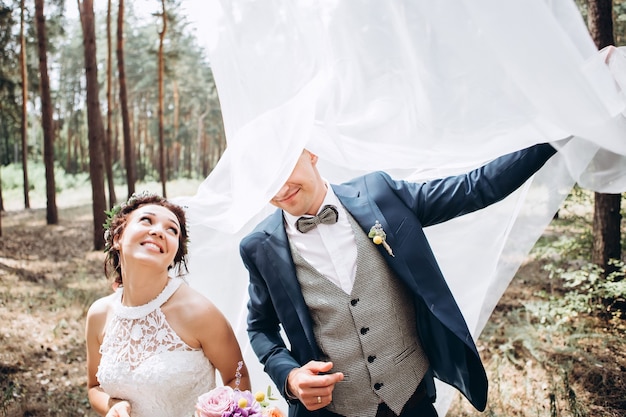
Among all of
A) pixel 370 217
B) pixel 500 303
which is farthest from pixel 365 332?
pixel 500 303

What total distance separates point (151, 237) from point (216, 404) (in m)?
0.85

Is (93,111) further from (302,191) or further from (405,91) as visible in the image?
(405,91)

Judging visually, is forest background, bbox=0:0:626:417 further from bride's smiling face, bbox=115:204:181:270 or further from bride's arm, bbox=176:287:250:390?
bride's smiling face, bbox=115:204:181:270

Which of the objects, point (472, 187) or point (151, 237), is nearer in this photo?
point (472, 187)

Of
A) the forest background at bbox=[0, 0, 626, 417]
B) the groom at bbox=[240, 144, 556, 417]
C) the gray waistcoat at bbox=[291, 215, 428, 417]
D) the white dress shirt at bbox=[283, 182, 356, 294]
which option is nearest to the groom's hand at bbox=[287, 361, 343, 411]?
the groom at bbox=[240, 144, 556, 417]

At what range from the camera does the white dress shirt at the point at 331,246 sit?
6.66 feet

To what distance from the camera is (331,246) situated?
205 centimetres

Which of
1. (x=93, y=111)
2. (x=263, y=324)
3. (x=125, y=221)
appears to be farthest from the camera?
(x=93, y=111)

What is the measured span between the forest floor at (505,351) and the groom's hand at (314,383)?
8.24ft

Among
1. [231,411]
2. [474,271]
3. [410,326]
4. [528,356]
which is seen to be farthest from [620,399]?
[231,411]

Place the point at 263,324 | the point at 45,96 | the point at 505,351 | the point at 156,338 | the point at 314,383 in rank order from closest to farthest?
the point at 314,383 < the point at 263,324 < the point at 156,338 < the point at 505,351 < the point at 45,96

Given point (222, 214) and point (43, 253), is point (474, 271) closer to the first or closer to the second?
point (222, 214)

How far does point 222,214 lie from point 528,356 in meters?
4.02

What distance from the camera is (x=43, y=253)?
9852mm
